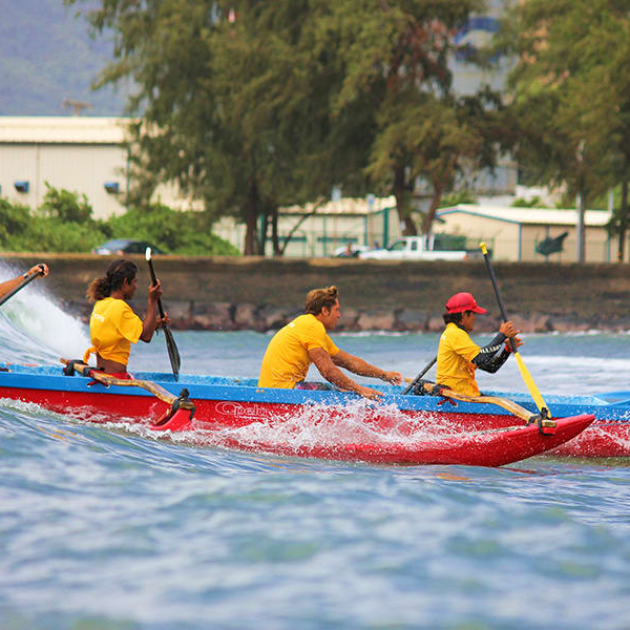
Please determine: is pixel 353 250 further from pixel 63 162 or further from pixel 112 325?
pixel 112 325

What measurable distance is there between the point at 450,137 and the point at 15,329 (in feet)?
47.4

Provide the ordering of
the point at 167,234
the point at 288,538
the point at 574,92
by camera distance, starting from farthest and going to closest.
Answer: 1. the point at 167,234
2. the point at 574,92
3. the point at 288,538

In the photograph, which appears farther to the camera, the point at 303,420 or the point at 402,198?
the point at 402,198

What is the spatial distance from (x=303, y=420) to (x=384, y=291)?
19378mm

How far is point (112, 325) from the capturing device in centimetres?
895

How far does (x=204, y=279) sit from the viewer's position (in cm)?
2775

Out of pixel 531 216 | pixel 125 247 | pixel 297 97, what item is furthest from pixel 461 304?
pixel 531 216

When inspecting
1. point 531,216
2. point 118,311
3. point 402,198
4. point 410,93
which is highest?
point 410,93

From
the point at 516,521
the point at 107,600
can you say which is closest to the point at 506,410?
the point at 516,521

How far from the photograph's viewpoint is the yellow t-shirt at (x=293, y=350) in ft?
29.1

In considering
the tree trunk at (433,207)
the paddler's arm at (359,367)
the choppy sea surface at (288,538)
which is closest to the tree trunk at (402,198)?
the tree trunk at (433,207)

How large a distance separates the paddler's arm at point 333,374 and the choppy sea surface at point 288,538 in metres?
0.63

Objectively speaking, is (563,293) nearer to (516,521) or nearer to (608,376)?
(608,376)

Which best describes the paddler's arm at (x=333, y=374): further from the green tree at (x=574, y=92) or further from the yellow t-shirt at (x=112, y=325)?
the green tree at (x=574, y=92)
